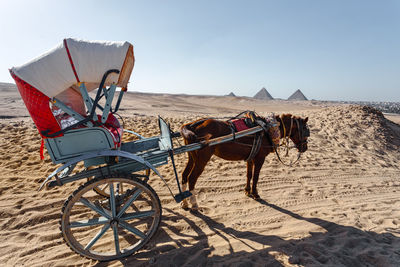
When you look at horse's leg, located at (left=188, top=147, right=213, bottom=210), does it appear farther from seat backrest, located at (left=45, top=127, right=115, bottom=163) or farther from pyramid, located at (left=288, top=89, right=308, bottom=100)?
pyramid, located at (left=288, top=89, right=308, bottom=100)

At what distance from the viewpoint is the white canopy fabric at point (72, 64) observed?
194 cm

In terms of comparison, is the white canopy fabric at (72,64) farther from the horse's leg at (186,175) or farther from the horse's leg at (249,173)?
the horse's leg at (249,173)

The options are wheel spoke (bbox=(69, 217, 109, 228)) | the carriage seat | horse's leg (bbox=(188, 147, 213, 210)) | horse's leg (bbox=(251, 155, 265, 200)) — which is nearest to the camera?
the carriage seat

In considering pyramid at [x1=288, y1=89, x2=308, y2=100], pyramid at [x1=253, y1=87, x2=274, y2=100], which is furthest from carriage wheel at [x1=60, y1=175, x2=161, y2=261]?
pyramid at [x1=288, y1=89, x2=308, y2=100]

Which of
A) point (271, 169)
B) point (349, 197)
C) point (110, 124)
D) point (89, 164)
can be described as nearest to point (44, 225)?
point (89, 164)

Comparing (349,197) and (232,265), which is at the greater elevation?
(232,265)

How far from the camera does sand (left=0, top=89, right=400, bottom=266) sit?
2.65 m

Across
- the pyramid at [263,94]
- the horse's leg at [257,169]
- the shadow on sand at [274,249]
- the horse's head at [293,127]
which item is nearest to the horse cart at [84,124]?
the shadow on sand at [274,249]

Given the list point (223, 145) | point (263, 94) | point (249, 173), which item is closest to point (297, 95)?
point (263, 94)

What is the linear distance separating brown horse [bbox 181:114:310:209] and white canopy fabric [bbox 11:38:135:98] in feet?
5.10

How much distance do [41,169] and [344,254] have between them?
622 centimetres

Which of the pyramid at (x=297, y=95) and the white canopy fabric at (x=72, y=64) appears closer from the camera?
the white canopy fabric at (x=72, y=64)

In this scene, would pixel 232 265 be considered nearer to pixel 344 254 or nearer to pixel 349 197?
pixel 344 254

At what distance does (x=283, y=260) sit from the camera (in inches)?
102
